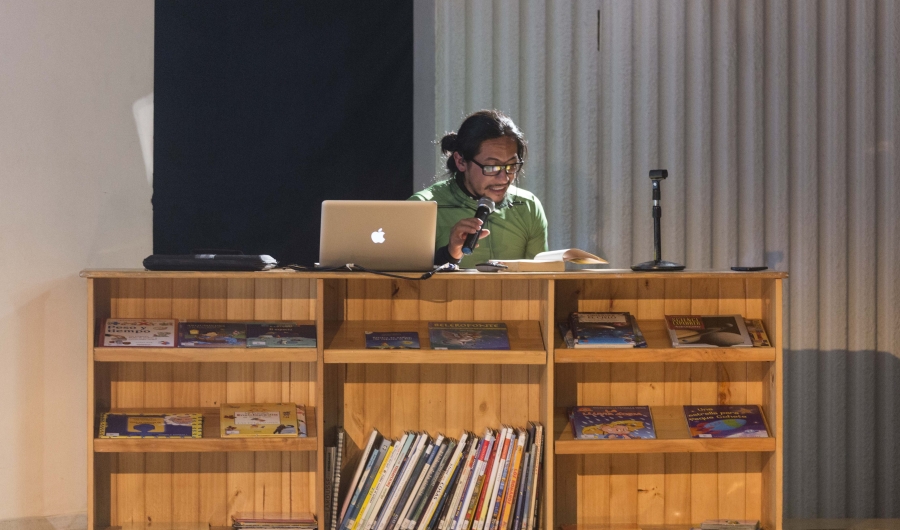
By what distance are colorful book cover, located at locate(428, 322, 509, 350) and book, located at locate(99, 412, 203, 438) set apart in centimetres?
78

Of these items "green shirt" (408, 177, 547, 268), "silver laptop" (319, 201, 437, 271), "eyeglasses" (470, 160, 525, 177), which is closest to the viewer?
"silver laptop" (319, 201, 437, 271)

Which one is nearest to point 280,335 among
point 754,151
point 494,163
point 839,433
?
point 494,163

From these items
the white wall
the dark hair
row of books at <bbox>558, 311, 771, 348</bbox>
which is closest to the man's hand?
row of books at <bbox>558, 311, 771, 348</bbox>

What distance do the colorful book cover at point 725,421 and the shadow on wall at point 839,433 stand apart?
1.44m

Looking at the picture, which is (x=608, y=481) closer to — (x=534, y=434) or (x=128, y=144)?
(x=534, y=434)

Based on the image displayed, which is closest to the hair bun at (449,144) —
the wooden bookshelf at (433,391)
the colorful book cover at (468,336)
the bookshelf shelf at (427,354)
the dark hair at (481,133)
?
the dark hair at (481,133)

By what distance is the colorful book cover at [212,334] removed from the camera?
2525mm

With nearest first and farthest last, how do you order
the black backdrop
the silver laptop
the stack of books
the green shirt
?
the silver laptop, the stack of books, the green shirt, the black backdrop

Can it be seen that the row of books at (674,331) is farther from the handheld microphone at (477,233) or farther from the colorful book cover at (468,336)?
the handheld microphone at (477,233)

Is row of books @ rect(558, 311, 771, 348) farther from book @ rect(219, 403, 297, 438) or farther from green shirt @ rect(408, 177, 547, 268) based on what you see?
book @ rect(219, 403, 297, 438)

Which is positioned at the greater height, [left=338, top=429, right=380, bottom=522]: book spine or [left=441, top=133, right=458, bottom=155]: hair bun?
[left=441, top=133, right=458, bottom=155]: hair bun

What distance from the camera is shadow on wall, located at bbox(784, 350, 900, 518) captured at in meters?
3.95

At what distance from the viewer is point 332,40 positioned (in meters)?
3.80

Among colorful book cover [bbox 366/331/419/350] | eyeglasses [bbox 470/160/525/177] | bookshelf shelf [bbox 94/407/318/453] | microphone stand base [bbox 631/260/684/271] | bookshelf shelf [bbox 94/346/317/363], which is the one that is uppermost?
eyeglasses [bbox 470/160/525/177]
